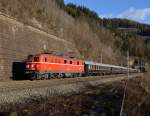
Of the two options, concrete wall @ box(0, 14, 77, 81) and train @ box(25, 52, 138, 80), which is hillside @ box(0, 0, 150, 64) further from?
train @ box(25, 52, 138, 80)

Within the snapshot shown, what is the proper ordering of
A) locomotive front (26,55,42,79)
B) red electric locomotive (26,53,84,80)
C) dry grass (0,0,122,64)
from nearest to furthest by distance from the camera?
1. locomotive front (26,55,42,79)
2. red electric locomotive (26,53,84,80)
3. dry grass (0,0,122,64)

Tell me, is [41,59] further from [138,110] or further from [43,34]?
[138,110]

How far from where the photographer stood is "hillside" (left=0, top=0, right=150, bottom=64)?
2094 inches

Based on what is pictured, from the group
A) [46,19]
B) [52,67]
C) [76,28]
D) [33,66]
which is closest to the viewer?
[33,66]

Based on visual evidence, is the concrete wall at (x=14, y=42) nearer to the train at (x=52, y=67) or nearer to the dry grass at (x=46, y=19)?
the train at (x=52, y=67)

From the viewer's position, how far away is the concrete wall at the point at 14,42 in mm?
36812

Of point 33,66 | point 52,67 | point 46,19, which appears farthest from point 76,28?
point 33,66

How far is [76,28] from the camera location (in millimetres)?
99625

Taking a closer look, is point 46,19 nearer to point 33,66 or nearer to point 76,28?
point 33,66

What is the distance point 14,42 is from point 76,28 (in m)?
60.7

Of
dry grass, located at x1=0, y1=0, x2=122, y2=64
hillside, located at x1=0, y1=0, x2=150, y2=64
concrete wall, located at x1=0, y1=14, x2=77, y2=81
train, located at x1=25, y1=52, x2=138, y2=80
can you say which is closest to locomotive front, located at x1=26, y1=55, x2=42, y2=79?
train, located at x1=25, y1=52, x2=138, y2=80

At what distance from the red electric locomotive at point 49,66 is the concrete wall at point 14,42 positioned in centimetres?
204

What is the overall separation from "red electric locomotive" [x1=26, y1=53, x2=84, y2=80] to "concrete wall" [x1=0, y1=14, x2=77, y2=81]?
2.04 metres

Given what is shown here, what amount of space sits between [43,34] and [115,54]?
88466mm
